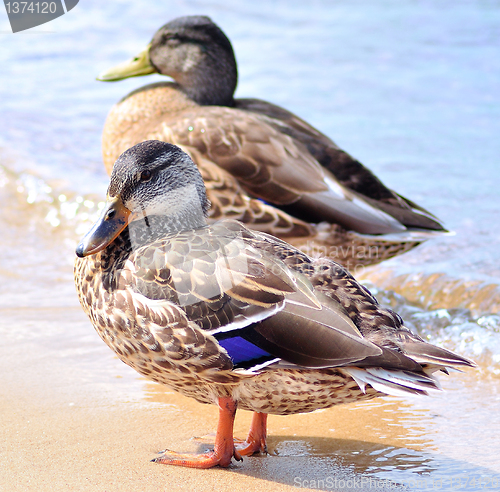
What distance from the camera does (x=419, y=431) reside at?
345 centimetres

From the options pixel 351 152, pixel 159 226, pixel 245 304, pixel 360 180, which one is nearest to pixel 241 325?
pixel 245 304

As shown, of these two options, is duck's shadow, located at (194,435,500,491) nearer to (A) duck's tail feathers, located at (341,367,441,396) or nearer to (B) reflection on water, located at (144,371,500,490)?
(B) reflection on water, located at (144,371,500,490)

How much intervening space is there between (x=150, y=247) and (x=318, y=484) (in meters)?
1.19

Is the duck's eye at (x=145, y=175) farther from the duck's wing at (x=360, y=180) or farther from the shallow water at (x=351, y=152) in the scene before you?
the duck's wing at (x=360, y=180)

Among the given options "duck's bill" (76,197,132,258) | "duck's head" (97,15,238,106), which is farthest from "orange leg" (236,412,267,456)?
"duck's head" (97,15,238,106)

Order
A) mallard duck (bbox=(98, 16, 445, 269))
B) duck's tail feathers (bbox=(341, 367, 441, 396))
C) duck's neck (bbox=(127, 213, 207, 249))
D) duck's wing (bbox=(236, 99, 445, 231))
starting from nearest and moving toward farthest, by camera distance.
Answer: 1. duck's tail feathers (bbox=(341, 367, 441, 396))
2. duck's neck (bbox=(127, 213, 207, 249))
3. mallard duck (bbox=(98, 16, 445, 269))
4. duck's wing (bbox=(236, 99, 445, 231))

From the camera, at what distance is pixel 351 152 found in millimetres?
7941

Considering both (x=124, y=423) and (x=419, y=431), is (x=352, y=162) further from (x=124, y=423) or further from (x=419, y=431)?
(x=124, y=423)

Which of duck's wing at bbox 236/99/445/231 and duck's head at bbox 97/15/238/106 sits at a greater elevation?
duck's head at bbox 97/15/238/106

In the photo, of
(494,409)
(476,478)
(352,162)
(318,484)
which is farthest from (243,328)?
(352,162)

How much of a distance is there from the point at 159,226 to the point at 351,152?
4949mm

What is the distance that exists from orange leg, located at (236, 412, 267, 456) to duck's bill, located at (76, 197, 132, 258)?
1015mm

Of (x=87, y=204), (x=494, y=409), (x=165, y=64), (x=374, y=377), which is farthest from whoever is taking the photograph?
(x=87, y=204)

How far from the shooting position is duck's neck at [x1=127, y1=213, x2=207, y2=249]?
10.7ft
